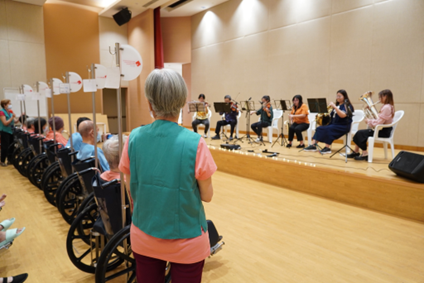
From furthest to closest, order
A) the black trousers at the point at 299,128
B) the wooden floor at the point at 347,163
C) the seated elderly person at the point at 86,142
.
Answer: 1. the black trousers at the point at 299,128
2. the wooden floor at the point at 347,163
3. the seated elderly person at the point at 86,142

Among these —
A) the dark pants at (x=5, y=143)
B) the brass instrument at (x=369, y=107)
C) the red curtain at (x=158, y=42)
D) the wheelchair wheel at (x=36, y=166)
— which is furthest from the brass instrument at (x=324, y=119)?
the red curtain at (x=158, y=42)

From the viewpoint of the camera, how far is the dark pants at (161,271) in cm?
106

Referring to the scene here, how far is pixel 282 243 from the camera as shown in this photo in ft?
8.27

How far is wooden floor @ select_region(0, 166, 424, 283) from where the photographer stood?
2059 mm

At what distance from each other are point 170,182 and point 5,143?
6.05m

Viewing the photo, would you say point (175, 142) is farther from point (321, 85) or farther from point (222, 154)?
point (321, 85)

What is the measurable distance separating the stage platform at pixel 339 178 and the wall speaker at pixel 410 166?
0.07 m

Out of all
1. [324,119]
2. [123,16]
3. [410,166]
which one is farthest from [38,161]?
[123,16]

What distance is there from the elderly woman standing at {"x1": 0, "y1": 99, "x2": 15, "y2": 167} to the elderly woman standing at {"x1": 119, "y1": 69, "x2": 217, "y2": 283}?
5.57 meters

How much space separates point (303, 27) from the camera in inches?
292

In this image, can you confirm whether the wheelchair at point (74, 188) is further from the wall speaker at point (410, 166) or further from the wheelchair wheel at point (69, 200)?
the wall speaker at point (410, 166)

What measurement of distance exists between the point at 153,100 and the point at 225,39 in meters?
9.17

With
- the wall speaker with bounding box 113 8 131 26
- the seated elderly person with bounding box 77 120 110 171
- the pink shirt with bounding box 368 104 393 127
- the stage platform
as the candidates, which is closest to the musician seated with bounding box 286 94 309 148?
the stage platform

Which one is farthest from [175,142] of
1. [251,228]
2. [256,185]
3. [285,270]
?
[256,185]
